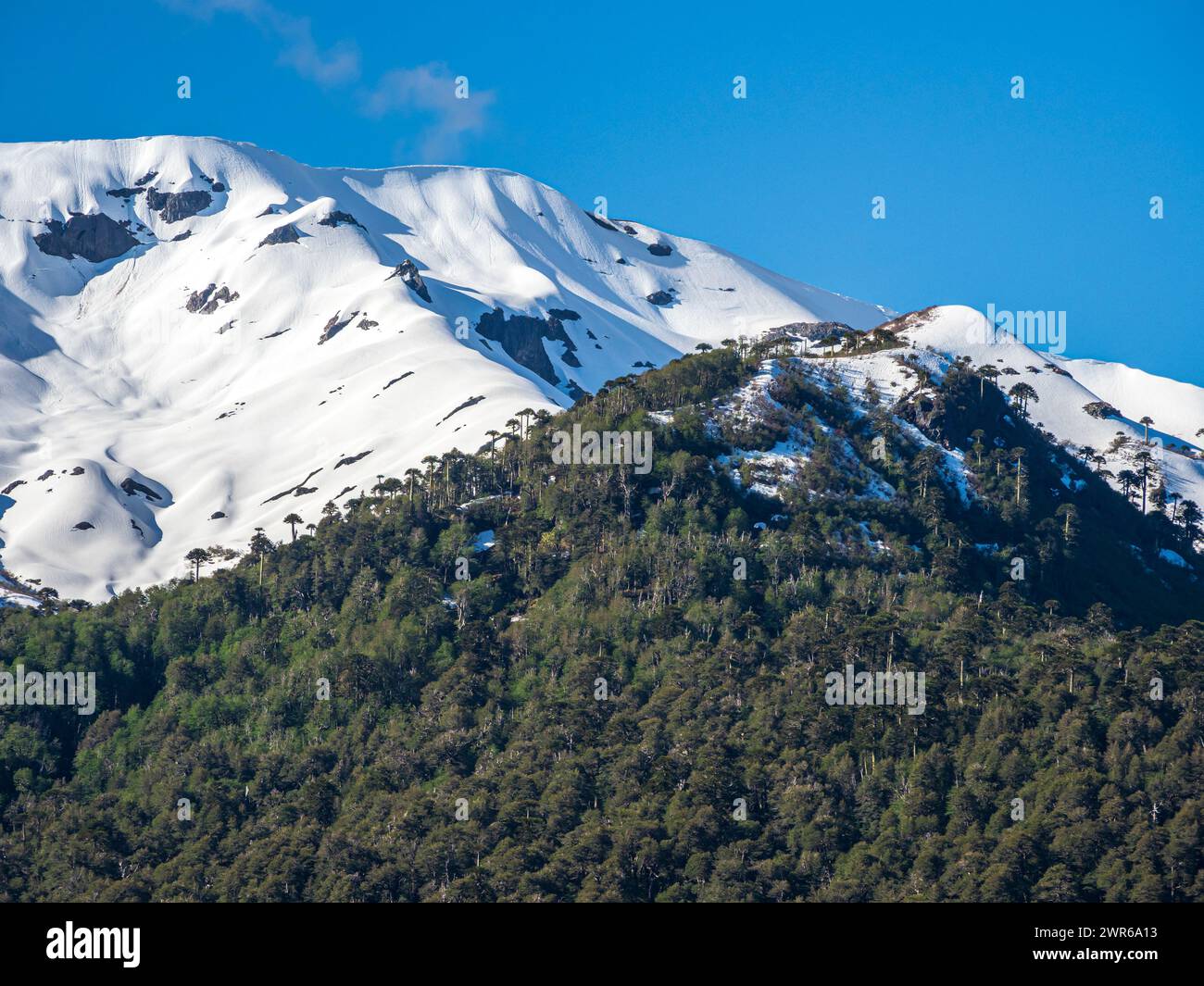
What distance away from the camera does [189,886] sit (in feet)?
431

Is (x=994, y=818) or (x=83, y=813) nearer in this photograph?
(x=994, y=818)

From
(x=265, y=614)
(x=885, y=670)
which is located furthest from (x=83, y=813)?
(x=885, y=670)

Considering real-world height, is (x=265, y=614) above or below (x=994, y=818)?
above

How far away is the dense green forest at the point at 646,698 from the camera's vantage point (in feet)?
411

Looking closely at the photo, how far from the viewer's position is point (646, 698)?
152 m

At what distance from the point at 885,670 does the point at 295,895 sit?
50178mm

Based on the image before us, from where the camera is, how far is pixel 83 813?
14638 centimetres

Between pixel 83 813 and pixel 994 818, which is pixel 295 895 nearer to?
pixel 83 813

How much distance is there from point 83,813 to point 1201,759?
282 ft

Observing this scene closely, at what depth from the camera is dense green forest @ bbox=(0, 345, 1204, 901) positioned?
4934 inches
